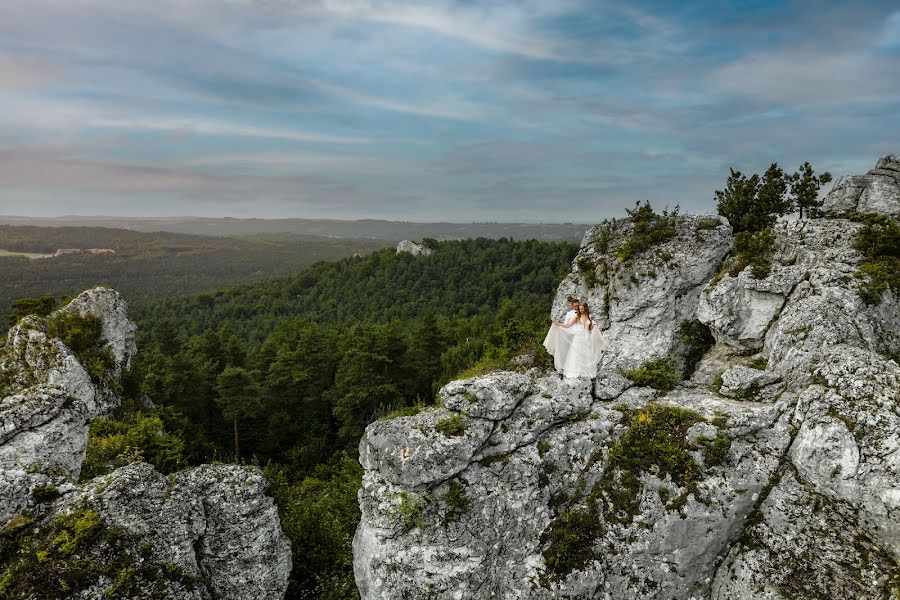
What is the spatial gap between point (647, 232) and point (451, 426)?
1295 centimetres

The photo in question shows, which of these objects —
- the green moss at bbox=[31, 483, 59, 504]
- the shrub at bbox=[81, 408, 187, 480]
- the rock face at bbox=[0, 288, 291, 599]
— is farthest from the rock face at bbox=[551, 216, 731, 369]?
the shrub at bbox=[81, 408, 187, 480]

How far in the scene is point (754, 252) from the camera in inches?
640

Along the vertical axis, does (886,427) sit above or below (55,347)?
above

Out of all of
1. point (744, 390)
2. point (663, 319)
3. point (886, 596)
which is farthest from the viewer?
point (663, 319)

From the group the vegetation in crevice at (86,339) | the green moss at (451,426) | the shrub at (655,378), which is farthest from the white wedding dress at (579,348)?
the vegetation in crevice at (86,339)

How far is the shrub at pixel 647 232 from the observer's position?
1867 cm

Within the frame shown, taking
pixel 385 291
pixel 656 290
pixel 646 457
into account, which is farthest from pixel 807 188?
pixel 385 291

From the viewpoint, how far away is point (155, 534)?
1072cm

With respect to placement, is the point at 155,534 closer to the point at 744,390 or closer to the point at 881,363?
the point at 744,390

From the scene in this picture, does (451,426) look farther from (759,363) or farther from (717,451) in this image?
(759,363)

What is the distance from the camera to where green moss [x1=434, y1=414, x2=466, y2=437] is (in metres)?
10.9

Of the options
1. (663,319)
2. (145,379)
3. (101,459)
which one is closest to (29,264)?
(145,379)

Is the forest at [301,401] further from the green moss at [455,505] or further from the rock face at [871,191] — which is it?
the rock face at [871,191]

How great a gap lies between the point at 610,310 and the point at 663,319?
201 centimetres
